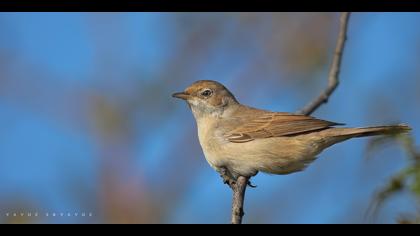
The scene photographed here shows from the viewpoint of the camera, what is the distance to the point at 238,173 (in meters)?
5.30

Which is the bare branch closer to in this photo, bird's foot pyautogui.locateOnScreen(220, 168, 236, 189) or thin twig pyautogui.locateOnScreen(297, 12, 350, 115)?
bird's foot pyautogui.locateOnScreen(220, 168, 236, 189)

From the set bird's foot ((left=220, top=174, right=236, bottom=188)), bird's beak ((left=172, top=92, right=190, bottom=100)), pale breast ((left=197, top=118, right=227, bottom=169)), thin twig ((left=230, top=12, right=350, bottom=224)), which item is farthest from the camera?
bird's beak ((left=172, top=92, right=190, bottom=100))

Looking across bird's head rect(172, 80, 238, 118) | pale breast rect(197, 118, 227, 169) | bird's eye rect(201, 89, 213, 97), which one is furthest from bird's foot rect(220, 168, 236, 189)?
bird's eye rect(201, 89, 213, 97)

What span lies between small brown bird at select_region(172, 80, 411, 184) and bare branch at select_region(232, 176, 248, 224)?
28cm

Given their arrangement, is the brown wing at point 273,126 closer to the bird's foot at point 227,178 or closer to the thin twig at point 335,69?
the thin twig at point 335,69

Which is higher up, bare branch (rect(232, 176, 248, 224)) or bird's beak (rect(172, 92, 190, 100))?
bird's beak (rect(172, 92, 190, 100))

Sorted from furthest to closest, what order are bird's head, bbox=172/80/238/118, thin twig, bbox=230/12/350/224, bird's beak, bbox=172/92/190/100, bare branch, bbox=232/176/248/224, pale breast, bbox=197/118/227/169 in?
bird's head, bbox=172/80/238/118 < bird's beak, bbox=172/92/190/100 < pale breast, bbox=197/118/227/169 < thin twig, bbox=230/12/350/224 < bare branch, bbox=232/176/248/224

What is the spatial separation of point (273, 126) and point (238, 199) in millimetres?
2193

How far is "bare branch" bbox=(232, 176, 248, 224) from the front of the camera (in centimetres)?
323

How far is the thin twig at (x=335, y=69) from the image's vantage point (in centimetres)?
466

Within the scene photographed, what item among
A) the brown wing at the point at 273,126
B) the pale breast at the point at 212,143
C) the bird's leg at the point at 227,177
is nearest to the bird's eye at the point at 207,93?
the pale breast at the point at 212,143
